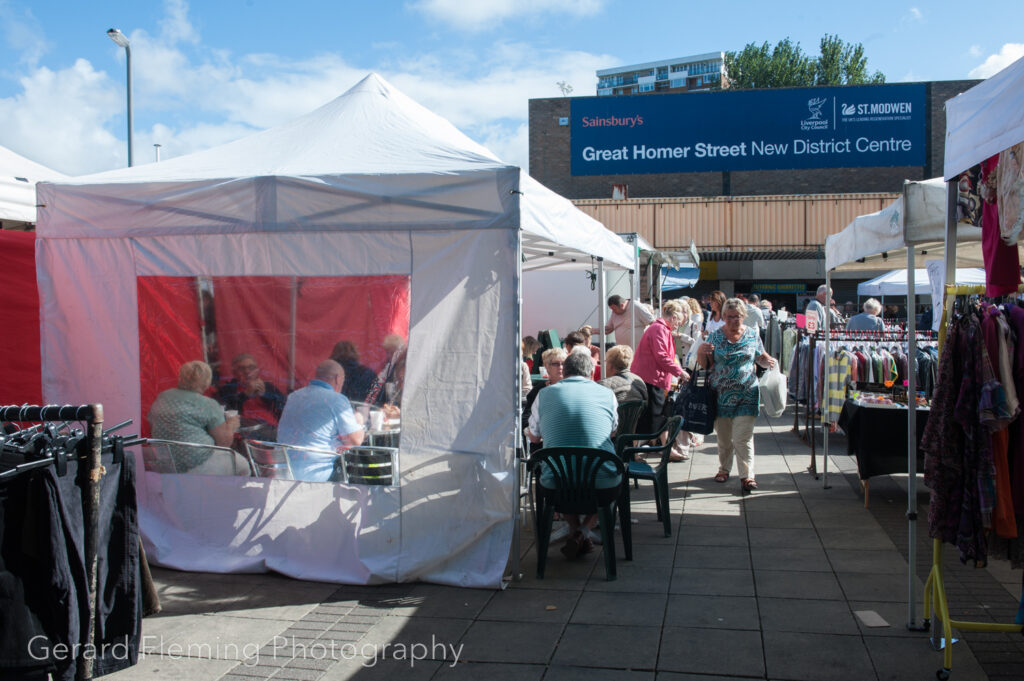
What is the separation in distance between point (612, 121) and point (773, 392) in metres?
15.9

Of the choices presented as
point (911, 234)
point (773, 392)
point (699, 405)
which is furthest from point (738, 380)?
point (911, 234)

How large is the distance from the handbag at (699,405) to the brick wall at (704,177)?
2014 centimetres

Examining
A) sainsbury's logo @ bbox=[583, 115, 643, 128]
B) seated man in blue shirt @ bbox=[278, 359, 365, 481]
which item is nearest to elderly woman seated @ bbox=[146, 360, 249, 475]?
seated man in blue shirt @ bbox=[278, 359, 365, 481]

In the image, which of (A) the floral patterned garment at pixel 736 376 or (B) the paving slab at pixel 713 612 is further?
(A) the floral patterned garment at pixel 736 376

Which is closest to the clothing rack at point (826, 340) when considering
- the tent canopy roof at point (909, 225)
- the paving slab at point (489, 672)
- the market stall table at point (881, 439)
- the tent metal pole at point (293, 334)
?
the market stall table at point (881, 439)

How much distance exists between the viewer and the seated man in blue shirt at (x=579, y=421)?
5.05 m

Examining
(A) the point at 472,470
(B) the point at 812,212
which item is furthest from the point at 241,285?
(B) the point at 812,212

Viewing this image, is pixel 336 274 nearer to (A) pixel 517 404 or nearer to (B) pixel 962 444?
(A) pixel 517 404

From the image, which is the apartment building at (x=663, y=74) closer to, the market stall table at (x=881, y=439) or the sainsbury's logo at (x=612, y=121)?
the sainsbury's logo at (x=612, y=121)

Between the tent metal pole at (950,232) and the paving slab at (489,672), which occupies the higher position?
the tent metal pole at (950,232)

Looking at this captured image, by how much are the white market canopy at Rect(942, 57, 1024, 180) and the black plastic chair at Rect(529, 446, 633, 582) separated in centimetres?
242

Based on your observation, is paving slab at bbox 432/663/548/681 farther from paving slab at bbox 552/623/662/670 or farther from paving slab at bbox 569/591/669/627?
paving slab at bbox 569/591/669/627

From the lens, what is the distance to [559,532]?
5.85 meters

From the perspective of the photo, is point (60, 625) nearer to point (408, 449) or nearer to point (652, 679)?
point (408, 449)
